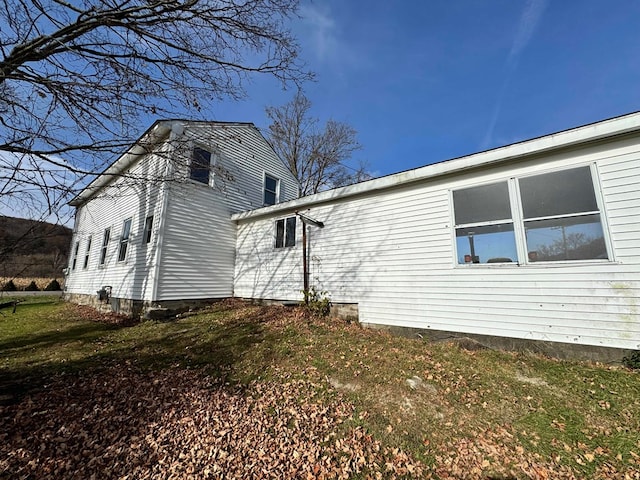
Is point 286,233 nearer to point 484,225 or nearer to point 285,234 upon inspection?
point 285,234

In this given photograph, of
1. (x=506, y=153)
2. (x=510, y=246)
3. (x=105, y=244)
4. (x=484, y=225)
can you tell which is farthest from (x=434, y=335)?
(x=105, y=244)

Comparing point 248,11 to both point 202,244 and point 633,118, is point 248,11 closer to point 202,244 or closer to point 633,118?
point 633,118

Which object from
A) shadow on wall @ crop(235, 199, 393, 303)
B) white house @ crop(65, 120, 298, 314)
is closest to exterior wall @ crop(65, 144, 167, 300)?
white house @ crop(65, 120, 298, 314)

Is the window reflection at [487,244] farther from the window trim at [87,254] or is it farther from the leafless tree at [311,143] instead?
the window trim at [87,254]

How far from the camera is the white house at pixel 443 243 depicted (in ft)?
14.0

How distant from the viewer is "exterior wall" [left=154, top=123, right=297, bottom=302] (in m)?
8.61

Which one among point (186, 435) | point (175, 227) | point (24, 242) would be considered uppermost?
point (175, 227)

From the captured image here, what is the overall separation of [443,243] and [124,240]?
459 inches

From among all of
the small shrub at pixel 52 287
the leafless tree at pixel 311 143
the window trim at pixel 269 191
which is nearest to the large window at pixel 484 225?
the window trim at pixel 269 191

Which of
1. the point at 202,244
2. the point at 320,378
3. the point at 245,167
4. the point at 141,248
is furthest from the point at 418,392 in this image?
the point at 245,167

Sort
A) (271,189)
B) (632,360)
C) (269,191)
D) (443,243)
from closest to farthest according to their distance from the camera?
(632,360)
(443,243)
(269,191)
(271,189)

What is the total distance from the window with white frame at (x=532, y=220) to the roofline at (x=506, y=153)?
0.50m

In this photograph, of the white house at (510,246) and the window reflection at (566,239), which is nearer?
the white house at (510,246)

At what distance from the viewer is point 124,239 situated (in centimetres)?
1036
